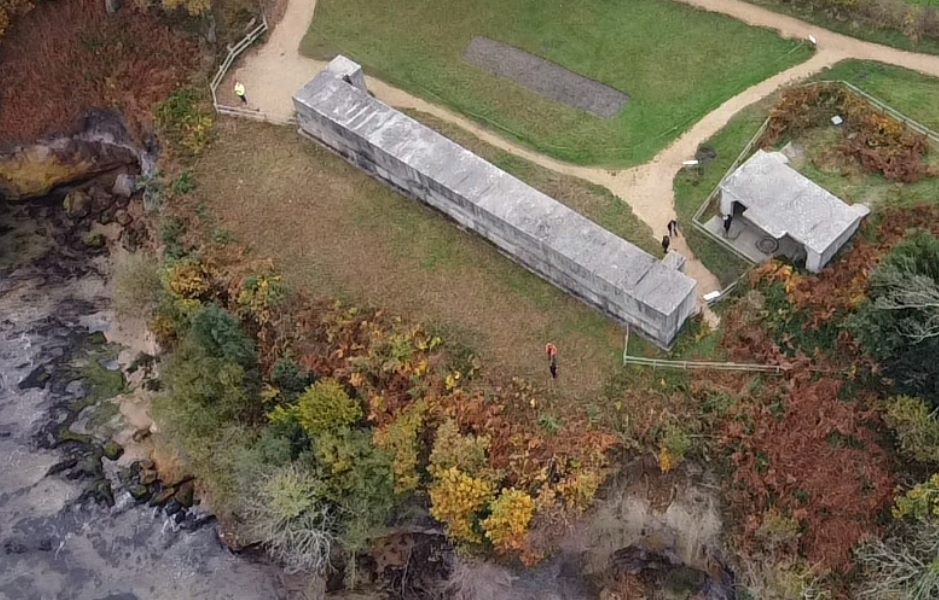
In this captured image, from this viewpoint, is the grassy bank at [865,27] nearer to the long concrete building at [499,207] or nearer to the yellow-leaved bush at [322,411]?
the long concrete building at [499,207]

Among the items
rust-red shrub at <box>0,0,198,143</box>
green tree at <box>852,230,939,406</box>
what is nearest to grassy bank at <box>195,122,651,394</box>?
rust-red shrub at <box>0,0,198,143</box>

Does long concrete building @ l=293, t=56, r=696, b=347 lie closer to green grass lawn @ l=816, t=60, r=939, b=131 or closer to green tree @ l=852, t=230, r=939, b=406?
green tree @ l=852, t=230, r=939, b=406

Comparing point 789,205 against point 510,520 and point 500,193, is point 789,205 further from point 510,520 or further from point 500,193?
point 510,520

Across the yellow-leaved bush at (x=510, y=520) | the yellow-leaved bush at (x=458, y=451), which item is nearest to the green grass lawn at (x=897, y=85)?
the yellow-leaved bush at (x=458, y=451)

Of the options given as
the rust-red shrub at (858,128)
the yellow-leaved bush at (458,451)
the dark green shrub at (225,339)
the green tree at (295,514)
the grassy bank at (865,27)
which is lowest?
the green tree at (295,514)

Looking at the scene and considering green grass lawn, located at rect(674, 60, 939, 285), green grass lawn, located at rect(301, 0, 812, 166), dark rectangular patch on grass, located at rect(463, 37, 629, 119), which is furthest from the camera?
dark rectangular patch on grass, located at rect(463, 37, 629, 119)

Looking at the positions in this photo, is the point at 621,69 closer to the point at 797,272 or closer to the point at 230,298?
the point at 797,272
